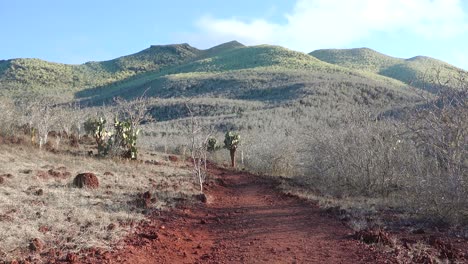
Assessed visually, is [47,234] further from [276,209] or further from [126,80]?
[126,80]

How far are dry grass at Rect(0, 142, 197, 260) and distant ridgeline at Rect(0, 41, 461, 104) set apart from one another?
34564 mm

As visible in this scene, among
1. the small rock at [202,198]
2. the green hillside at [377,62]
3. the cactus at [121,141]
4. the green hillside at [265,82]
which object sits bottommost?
the small rock at [202,198]

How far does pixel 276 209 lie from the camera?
12977 mm

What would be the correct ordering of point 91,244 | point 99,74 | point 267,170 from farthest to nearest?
point 99,74 → point 267,170 → point 91,244

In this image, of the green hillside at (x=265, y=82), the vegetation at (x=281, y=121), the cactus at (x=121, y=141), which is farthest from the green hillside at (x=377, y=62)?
the cactus at (x=121, y=141)

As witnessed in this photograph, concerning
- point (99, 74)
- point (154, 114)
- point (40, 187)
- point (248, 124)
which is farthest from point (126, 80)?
point (40, 187)

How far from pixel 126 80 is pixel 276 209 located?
88.8 meters

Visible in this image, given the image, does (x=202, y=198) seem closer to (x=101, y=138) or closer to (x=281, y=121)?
(x=101, y=138)

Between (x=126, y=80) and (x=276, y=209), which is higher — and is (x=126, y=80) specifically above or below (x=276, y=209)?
above

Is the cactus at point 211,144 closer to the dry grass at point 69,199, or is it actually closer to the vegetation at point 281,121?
the vegetation at point 281,121

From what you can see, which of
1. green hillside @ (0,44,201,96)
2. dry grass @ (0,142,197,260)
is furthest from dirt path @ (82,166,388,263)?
Result: green hillside @ (0,44,201,96)

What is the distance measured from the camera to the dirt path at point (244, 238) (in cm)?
773

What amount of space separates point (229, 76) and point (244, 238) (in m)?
68.1

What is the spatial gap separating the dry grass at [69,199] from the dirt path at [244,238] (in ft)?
2.33
